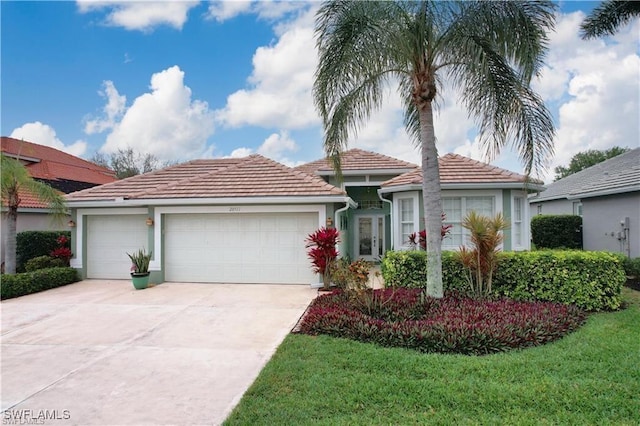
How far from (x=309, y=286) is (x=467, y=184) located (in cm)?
649

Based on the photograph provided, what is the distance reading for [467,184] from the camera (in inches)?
481

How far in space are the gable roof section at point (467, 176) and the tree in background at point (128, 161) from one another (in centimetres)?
3693

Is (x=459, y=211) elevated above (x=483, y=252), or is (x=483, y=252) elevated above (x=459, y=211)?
(x=459, y=211)

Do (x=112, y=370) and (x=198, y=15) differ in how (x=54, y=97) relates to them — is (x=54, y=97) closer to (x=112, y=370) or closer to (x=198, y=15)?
(x=198, y=15)

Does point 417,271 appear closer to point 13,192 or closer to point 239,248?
point 239,248

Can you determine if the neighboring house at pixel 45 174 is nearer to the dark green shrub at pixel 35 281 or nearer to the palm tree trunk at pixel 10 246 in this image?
the palm tree trunk at pixel 10 246

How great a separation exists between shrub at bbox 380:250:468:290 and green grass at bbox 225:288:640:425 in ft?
10.0

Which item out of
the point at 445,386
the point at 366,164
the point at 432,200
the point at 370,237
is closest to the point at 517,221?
the point at 432,200

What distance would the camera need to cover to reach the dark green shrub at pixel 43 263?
42.4 feet

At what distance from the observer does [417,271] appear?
935cm

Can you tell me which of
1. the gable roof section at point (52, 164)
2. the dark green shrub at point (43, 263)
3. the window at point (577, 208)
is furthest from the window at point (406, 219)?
the gable roof section at point (52, 164)

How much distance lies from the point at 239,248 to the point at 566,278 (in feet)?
31.3

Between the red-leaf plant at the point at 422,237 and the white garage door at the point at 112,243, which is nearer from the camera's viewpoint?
the red-leaf plant at the point at 422,237

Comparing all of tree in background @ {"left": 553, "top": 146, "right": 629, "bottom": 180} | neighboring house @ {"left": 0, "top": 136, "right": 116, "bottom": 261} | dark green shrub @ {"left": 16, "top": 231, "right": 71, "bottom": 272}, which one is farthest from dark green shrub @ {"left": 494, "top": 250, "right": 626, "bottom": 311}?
tree in background @ {"left": 553, "top": 146, "right": 629, "bottom": 180}
